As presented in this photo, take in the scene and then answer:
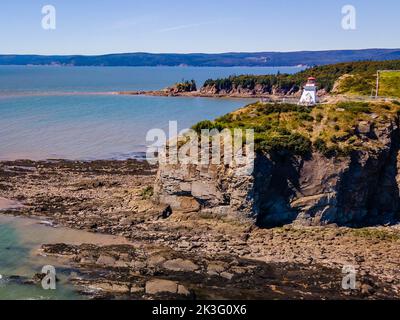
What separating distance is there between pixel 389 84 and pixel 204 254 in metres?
31.2

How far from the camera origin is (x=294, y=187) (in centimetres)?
3416

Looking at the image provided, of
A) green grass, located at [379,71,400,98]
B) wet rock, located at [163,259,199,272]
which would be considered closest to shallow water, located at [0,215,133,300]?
wet rock, located at [163,259,199,272]

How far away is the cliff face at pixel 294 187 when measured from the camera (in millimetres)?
33031

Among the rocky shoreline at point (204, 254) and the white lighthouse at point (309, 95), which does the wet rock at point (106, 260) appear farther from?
the white lighthouse at point (309, 95)

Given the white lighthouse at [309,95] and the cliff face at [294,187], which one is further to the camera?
the white lighthouse at [309,95]

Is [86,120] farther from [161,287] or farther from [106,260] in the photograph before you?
[161,287]

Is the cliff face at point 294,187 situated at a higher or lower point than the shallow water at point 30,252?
higher

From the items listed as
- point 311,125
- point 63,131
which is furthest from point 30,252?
point 63,131

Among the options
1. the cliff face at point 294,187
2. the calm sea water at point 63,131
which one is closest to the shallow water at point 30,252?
the calm sea water at point 63,131

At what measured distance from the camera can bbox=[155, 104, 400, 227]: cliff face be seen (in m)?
33.0

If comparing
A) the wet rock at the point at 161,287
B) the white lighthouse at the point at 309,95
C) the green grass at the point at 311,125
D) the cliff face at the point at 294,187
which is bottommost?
the wet rock at the point at 161,287

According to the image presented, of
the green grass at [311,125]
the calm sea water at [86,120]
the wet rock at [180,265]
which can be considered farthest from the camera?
the calm sea water at [86,120]

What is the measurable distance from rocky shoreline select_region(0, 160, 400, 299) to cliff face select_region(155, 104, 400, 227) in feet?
3.39

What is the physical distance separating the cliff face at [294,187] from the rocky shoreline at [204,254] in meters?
1.03
